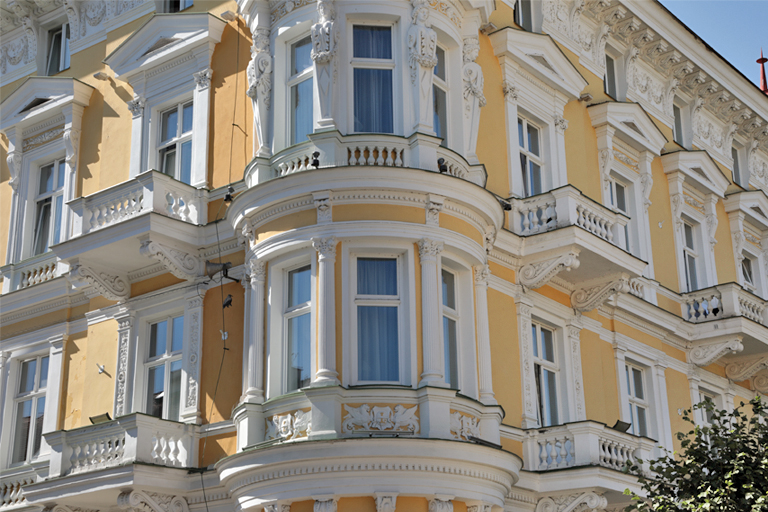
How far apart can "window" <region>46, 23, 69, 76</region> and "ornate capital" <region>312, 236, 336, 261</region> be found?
408 inches

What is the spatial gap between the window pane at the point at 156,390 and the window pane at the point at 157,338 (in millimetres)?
284

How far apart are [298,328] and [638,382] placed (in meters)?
8.80

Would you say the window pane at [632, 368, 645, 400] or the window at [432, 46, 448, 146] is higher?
the window at [432, 46, 448, 146]

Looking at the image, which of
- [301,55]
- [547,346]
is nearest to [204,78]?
[301,55]

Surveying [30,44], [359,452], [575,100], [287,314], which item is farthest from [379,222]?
[30,44]

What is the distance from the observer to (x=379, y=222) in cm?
1589

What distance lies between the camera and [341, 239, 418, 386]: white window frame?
50.7 ft

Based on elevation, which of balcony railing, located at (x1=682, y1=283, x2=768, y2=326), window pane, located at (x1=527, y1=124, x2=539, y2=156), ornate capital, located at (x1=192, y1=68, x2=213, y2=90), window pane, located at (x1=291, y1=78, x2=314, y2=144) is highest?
ornate capital, located at (x1=192, y1=68, x2=213, y2=90)

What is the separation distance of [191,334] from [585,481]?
6.97 metres

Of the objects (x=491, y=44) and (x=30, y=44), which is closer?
(x=491, y=44)

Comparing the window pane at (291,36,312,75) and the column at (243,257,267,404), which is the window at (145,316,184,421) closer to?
the column at (243,257,267,404)

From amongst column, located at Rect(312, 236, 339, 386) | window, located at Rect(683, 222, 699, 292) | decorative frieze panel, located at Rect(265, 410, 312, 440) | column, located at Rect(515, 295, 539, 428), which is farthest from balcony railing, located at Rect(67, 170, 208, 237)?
window, located at Rect(683, 222, 699, 292)

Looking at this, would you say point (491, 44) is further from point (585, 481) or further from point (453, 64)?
point (585, 481)

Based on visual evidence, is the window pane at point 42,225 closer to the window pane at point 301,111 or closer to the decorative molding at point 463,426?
the window pane at point 301,111
